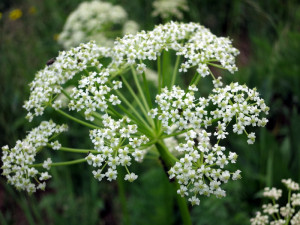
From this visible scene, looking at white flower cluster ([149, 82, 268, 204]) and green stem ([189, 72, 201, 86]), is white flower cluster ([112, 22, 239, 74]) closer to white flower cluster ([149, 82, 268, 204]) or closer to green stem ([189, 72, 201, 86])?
green stem ([189, 72, 201, 86])

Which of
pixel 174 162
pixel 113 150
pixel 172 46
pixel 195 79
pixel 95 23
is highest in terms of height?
pixel 95 23

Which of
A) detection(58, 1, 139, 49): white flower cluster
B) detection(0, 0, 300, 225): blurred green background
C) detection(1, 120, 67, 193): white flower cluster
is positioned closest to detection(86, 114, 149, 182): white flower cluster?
detection(1, 120, 67, 193): white flower cluster

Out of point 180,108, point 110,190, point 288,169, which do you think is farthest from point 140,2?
point 180,108

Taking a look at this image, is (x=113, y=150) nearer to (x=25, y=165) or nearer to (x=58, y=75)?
(x=25, y=165)

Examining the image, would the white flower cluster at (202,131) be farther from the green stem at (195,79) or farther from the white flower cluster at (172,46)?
the white flower cluster at (172,46)

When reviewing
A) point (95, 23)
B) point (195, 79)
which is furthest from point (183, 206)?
point (95, 23)

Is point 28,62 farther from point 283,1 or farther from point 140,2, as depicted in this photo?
point 283,1
